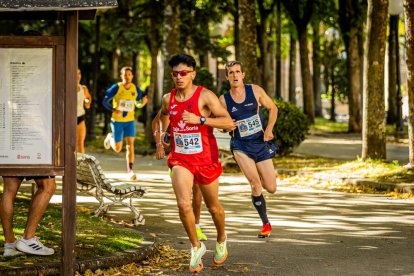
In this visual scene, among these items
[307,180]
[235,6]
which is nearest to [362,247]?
[307,180]

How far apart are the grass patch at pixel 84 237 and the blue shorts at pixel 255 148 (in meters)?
1.66

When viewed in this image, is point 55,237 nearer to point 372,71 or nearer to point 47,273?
point 47,273

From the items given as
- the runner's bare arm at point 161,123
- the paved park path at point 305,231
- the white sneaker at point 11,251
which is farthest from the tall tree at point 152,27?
the white sneaker at point 11,251

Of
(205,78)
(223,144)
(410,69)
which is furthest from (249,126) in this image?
(205,78)

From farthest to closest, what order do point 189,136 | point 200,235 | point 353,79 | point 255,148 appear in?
point 353,79
point 255,148
point 200,235
point 189,136

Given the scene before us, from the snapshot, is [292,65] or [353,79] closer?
[353,79]

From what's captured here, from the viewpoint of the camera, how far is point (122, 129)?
745 inches

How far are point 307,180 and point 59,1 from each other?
11791 mm

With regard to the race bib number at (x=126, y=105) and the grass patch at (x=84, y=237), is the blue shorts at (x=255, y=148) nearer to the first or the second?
the grass patch at (x=84, y=237)

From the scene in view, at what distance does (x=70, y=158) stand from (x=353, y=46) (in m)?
28.4

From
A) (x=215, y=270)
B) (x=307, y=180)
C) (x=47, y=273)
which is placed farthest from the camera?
(x=307, y=180)

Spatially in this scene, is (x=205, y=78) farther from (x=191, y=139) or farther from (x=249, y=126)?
(x=191, y=139)

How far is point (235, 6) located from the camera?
34.8m

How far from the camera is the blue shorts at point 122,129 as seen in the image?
61.8ft
